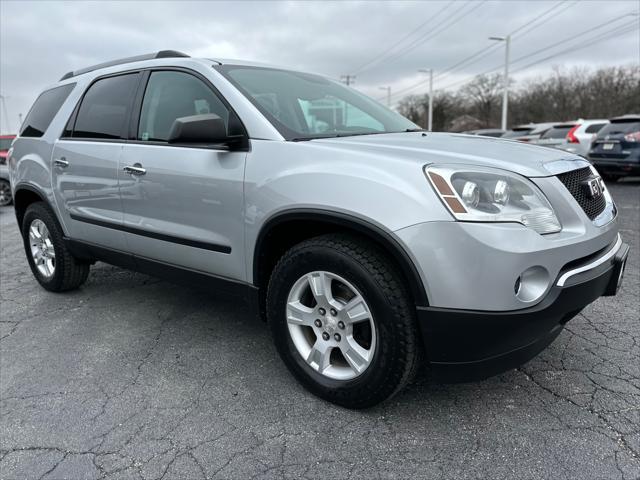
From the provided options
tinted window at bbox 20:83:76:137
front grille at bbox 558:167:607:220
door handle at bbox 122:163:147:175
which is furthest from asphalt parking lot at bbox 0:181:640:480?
tinted window at bbox 20:83:76:137

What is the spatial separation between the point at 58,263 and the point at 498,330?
362cm

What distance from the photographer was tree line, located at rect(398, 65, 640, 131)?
34625 millimetres

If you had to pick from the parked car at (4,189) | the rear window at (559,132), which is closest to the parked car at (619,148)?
the rear window at (559,132)

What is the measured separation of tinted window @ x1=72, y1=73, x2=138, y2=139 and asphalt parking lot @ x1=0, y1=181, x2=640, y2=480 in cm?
142

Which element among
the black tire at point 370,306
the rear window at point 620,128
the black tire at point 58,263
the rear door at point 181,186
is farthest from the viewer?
the rear window at point 620,128

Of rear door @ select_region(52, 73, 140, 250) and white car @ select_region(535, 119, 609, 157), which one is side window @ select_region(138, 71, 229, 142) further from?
white car @ select_region(535, 119, 609, 157)

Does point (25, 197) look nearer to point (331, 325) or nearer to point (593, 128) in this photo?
point (331, 325)

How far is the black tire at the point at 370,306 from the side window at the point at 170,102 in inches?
40.7

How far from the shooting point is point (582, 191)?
89.4 inches

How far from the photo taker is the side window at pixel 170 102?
2891 millimetres

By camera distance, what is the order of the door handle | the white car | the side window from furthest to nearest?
the white car
the door handle
the side window

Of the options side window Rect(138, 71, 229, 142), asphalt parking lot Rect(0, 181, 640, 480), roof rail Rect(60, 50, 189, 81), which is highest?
roof rail Rect(60, 50, 189, 81)

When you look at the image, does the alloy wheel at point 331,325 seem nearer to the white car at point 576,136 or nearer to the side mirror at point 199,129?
the side mirror at point 199,129

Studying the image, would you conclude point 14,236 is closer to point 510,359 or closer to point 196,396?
point 196,396
